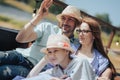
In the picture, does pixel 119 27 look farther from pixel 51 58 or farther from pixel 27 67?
pixel 51 58

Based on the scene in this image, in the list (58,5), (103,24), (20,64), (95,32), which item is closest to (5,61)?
(20,64)

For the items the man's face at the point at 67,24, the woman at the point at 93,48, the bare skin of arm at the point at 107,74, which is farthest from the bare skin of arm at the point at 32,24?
the bare skin of arm at the point at 107,74

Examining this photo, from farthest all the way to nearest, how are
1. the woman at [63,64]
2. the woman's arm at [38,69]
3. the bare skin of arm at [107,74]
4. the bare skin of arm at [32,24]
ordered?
the bare skin of arm at [32,24], the bare skin of arm at [107,74], the woman's arm at [38,69], the woman at [63,64]

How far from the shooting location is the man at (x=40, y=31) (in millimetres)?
2768

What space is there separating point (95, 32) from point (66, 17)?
258 millimetres

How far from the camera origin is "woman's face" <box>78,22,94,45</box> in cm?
276

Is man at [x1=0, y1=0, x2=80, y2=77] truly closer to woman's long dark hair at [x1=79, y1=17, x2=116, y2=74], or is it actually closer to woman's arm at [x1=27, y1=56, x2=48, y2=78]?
woman's long dark hair at [x1=79, y1=17, x2=116, y2=74]

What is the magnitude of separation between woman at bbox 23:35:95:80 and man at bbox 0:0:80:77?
13.1 inches

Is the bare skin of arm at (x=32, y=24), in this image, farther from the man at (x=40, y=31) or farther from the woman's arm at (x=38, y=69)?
the woman's arm at (x=38, y=69)

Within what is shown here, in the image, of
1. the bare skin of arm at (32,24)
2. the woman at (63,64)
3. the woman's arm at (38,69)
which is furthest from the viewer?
the bare skin of arm at (32,24)

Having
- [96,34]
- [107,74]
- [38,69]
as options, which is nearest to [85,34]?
[96,34]

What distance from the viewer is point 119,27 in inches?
170

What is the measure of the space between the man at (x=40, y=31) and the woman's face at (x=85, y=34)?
9 centimetres

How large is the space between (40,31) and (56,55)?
19.8 inches
